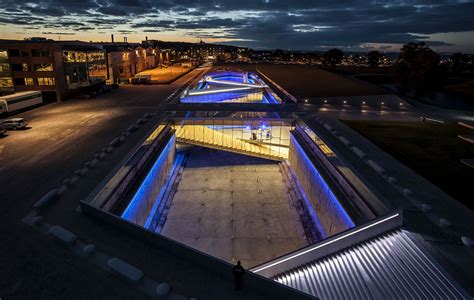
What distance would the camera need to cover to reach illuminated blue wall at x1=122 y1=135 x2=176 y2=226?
735 inches

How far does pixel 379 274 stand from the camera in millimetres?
11719

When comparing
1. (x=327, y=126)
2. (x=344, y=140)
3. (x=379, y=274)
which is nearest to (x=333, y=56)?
(x=327, y=126)

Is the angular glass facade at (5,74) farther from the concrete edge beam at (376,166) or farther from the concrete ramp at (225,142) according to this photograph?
the concrete edge beam at (376,166)

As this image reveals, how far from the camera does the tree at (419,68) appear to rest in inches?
2584

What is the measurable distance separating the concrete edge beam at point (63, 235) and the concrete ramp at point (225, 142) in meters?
21.6

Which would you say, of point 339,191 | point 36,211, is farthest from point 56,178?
Result: point 339,191

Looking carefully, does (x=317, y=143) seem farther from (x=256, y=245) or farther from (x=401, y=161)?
(x=256, y=245)

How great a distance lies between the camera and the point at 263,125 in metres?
34.7

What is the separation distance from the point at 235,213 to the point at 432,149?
697 inches

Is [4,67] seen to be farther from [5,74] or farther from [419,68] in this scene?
[419,68]

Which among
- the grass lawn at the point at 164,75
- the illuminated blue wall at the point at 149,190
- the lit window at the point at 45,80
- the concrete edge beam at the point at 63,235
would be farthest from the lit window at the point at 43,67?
the concrete edge beam at the point at 63,235

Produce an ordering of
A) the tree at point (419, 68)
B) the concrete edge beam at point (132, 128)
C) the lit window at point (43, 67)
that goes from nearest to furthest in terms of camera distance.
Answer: the concrete edge beam at point (132, 128), the lit window at point (43, 67), the tree at point (419, 68)

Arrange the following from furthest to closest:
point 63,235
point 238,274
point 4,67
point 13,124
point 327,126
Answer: point 4,67
point 327,126
point 13,124
point 63,235
point 238,274

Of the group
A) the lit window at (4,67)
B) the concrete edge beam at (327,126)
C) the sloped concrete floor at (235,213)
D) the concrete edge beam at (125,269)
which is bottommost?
the sloped concrete floor at (235,213)
